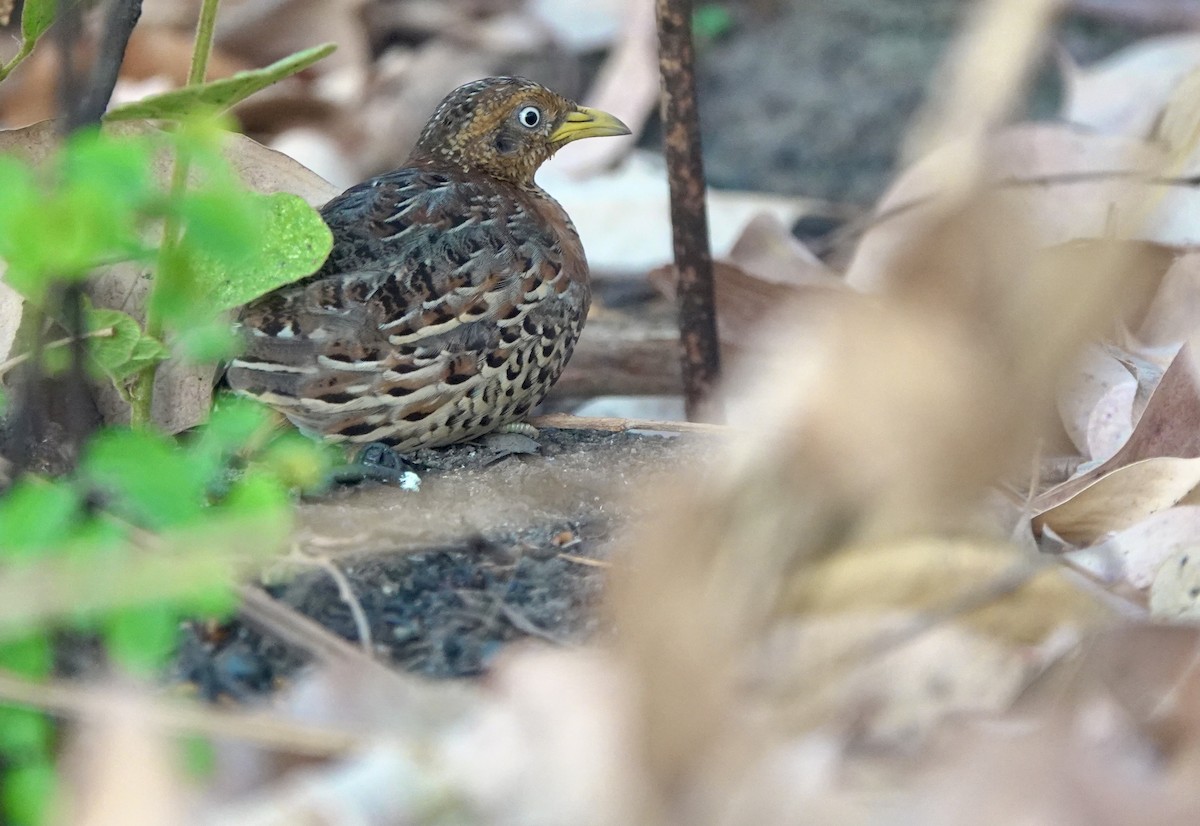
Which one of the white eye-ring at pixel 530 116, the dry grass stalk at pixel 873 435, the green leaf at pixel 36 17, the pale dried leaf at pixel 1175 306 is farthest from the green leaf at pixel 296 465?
the pale dried leaf at pixel 1175 306

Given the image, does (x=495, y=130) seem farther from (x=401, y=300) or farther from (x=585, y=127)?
(x=401, y=300)

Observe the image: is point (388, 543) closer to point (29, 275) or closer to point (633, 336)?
point (29, 275)

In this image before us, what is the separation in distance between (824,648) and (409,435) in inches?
58.0

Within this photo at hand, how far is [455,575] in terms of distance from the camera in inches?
90.5

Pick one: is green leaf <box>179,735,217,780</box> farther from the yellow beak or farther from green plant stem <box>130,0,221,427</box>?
the yellow beak

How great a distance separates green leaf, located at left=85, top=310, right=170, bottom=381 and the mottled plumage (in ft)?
1.45

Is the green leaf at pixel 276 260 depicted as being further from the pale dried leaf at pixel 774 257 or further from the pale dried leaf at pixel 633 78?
the pale dried leaf at pixel 633 78

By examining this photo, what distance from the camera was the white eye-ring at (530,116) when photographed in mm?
3633

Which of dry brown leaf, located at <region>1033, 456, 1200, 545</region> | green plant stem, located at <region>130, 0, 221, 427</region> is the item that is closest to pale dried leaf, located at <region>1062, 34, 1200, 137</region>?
dry brown leaf, located at <region>1033, 456, 1200, 545</region>

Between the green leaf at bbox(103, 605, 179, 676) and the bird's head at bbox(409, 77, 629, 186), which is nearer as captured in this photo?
the green leaf at bbox(103, 605, 179, 676)

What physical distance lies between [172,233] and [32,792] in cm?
78

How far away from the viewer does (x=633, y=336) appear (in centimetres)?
435

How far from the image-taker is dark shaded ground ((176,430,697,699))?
2045mm

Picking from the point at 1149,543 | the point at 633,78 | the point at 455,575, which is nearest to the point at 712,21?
the point at 633,78
